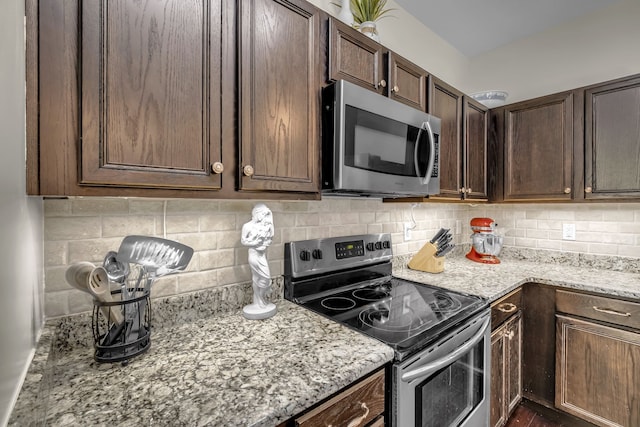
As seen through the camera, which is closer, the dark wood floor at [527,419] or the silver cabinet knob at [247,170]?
the silver cabinet knob at [247,170]

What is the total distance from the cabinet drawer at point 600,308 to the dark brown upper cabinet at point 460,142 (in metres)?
0.81

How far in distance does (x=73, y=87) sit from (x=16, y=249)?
38 cm

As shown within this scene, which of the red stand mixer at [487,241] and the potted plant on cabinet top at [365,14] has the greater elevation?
the potted plant on cabinet top at [365,14]

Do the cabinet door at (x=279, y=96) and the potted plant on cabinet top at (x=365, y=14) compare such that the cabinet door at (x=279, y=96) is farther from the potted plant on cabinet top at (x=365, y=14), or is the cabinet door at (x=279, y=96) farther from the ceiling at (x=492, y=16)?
the ceiling at (x=492, y=16)

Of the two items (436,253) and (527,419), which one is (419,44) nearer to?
(436,253)

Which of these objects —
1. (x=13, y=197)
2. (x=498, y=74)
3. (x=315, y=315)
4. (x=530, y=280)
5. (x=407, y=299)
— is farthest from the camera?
(x=498, y=74)

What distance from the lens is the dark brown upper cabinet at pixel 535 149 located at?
1979 millimetres

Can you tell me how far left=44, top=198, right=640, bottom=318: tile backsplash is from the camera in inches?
36.1

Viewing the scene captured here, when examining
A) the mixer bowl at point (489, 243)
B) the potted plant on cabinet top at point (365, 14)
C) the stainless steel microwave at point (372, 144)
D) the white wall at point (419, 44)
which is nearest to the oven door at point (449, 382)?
the stainless steel microwave at point (372, 144)

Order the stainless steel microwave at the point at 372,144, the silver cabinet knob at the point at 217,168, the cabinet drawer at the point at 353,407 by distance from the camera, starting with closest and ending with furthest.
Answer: the cabinet drawer at the point at 353,407 < the silver cabinet knob at the point at 217,168 < the stainless steel microwave at the point at 372,144

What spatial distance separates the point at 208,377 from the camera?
76 centimetres

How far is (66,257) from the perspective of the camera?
36.0 inches

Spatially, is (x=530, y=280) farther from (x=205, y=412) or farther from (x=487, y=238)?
(x=205, y=412)

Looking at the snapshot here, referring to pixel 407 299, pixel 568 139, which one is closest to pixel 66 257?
pixel 407 299
